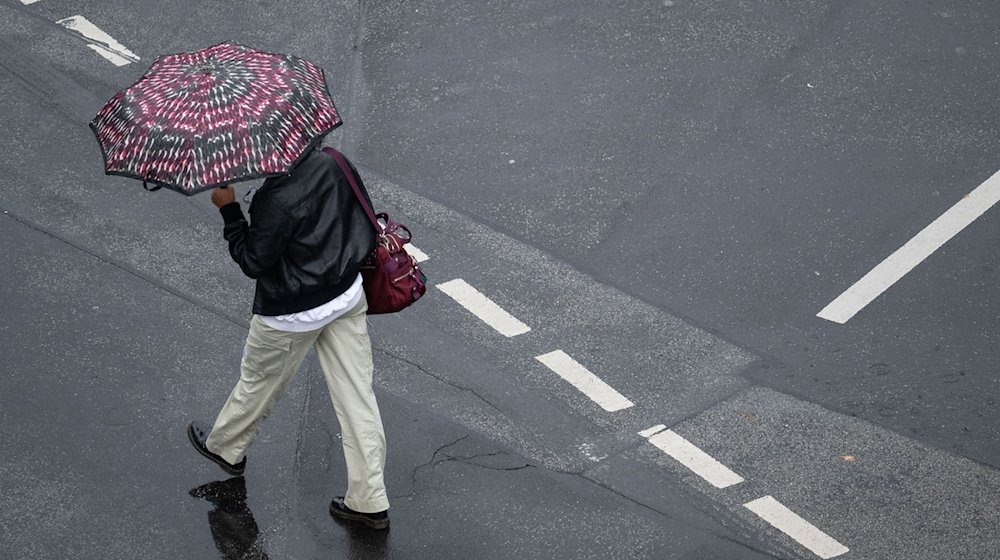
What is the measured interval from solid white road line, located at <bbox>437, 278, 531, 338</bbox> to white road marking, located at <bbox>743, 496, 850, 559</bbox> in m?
1.75

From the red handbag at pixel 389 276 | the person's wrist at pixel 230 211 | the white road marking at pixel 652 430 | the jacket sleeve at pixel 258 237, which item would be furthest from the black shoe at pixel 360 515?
the person's wrist at pixel 230 211

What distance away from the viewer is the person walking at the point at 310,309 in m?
5.10

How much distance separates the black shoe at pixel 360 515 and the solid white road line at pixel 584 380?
1398 mm

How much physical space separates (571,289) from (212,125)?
123 inches

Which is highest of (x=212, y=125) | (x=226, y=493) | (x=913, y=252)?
(x=212, y=125)

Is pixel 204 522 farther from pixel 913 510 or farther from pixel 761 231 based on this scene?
pixel 761 231

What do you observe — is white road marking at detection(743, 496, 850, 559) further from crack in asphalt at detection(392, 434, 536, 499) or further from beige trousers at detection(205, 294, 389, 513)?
beige trousers at detection(205, 294, 389, 513)

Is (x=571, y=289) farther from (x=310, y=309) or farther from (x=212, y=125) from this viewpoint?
(x=212, y=125)

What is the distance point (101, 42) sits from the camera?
9562 millimetres

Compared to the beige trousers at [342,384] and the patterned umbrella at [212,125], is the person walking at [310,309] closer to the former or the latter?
the beige trousers at [342,384]

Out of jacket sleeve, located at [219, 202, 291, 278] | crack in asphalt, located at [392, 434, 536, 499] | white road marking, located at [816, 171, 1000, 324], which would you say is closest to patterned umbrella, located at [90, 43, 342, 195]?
jacket sleeve, located at [219, 202, 291, 278]

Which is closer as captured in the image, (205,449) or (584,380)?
(205,449)

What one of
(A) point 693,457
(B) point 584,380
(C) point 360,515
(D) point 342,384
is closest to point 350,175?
(D) point 342,384

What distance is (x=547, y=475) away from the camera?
248 inches
